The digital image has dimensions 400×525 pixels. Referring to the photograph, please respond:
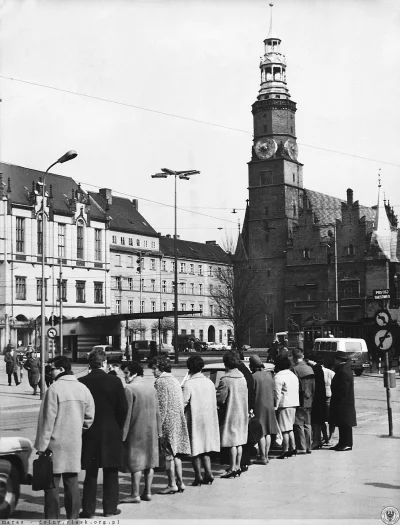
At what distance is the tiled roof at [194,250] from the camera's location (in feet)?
340

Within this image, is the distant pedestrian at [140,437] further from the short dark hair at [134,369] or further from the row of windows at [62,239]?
the row of windows at [62,239]

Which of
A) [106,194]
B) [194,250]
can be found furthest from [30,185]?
[194,250]

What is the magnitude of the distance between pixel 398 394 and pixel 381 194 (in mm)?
63356

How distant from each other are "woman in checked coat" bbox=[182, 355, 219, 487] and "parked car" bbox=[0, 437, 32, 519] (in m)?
2.22

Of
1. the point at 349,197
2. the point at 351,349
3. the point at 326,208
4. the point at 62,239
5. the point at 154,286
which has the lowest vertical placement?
the point at 351,349

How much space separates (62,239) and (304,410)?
209ft

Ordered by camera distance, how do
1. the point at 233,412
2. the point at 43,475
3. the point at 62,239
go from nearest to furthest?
the point at 43,475, the point at 233,412, the point at 62,239

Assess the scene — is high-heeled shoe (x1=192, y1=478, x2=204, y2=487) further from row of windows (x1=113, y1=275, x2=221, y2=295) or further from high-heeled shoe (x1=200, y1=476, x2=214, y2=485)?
row of windows (x1=113, y1=275, x2=221, y2=295)

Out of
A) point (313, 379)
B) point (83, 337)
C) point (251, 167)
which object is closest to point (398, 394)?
point (313, 379)

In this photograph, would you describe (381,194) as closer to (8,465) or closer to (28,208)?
(28,208)

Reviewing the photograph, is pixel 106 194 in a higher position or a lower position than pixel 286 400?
higher

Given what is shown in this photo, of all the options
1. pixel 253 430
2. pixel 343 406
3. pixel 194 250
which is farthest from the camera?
pixel 194 250

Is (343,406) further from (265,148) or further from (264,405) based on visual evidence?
(265,148)

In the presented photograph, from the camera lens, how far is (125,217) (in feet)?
315
